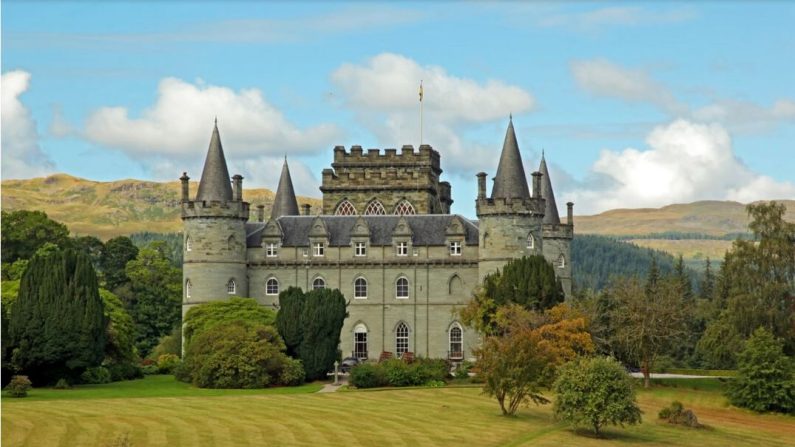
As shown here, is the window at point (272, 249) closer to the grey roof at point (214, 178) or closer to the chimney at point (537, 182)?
the grey roof at point (214, 178)

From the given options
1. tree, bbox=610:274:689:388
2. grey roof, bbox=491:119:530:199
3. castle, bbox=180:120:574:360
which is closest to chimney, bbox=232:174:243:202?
castle, bbox=180:120:574:360

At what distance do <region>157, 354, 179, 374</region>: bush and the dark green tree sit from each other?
955 cm

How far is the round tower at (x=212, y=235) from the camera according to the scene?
74625mm

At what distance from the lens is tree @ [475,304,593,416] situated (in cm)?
5225

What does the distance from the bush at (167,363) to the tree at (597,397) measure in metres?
30.0

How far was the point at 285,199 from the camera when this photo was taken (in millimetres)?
86562

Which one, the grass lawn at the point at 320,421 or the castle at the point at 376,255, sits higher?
the castle at the point at 376,255

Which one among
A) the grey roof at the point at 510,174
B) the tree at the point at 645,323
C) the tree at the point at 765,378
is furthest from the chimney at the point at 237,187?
the tree at the point at 765,378

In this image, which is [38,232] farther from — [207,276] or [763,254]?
[763,254]

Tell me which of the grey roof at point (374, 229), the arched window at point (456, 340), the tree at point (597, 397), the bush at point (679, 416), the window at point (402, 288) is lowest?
the bush at point (679, 416)

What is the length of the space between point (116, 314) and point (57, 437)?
29.0 metres

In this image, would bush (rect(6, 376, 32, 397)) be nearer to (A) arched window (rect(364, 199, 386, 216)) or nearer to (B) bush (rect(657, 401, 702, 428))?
(B) bush (rect(657, 401, 702, 428))

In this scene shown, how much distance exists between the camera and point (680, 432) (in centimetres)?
5156

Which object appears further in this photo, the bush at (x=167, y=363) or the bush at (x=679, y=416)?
the bush at (x=167, y=363)
